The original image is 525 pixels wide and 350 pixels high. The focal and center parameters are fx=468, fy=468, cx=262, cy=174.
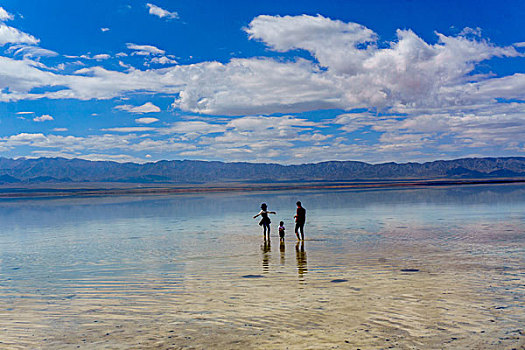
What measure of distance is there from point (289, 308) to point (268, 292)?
1.27 meters

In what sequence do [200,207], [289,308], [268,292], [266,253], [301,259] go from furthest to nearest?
[200,207]
[266,253]
[301,259]
[268,292]
[289,308]

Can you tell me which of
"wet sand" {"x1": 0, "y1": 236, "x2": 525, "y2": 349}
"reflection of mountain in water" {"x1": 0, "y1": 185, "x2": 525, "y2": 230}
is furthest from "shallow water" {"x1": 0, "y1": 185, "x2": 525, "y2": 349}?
"reflection of mountain in water" {"x1": 0, "y1": 185, "x2": 525, "y2": 230}

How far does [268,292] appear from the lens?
31.4ft

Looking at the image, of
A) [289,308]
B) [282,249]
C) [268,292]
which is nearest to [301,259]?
[282,249]

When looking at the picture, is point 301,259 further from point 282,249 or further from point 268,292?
point 268,292

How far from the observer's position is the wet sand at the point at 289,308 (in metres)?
6.83

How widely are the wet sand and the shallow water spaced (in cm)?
2

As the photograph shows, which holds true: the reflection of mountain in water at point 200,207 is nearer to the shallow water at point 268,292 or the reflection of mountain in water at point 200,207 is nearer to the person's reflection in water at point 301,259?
the person's reflection in water at point 301,259

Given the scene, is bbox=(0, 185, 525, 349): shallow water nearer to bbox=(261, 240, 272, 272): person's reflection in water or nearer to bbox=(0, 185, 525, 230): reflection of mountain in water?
bbox=(261, 240, 272, 272): person's reflection in water

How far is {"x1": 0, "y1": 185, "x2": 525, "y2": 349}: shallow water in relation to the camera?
7.00 meters

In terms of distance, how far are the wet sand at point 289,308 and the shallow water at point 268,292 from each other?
0.02 meters

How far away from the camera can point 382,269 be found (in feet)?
38.3

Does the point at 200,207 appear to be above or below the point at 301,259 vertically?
above

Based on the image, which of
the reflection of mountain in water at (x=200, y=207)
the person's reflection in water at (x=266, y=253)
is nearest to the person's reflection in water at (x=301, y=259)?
the person's reflection in water at (x=266, y=253)
